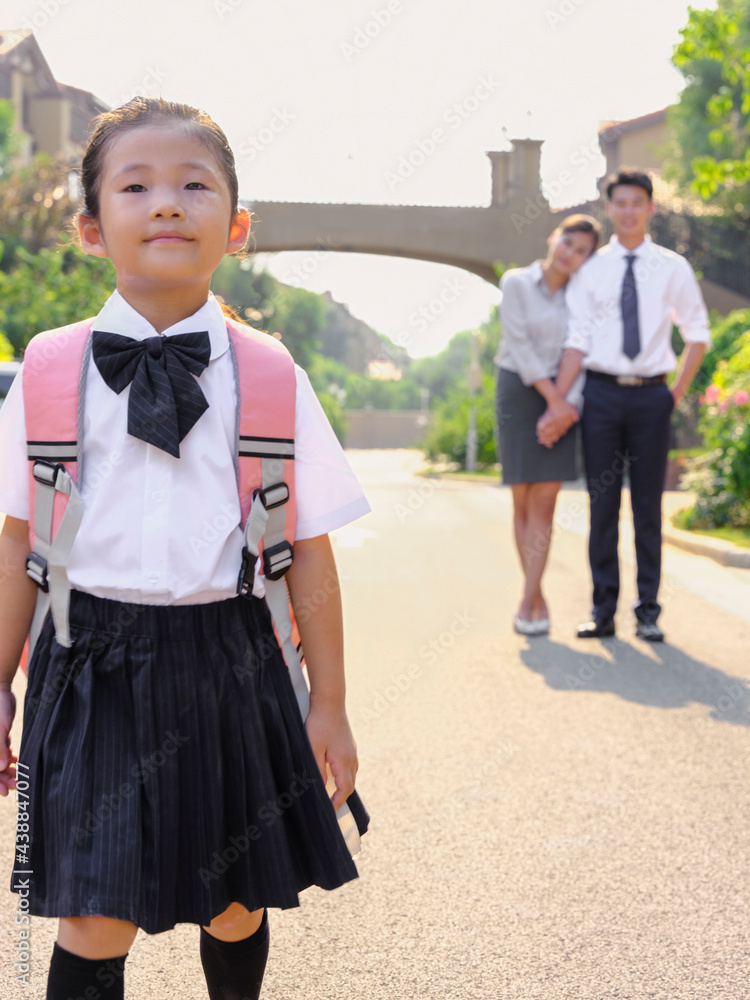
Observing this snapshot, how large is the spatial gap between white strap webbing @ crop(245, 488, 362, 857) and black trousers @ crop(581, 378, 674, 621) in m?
4.04

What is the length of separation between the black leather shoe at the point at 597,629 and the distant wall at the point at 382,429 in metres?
74.0

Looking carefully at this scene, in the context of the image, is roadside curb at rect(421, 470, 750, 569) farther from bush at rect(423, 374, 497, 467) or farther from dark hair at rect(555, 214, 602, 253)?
bush at rect(423, 374, 497, 467)

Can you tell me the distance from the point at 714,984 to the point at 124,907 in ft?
4.54

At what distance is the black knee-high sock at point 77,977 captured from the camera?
166cm

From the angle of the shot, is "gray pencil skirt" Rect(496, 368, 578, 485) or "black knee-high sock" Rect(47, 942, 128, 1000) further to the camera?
"gray pencil skirt" Rect(496, 368, 578, 485)

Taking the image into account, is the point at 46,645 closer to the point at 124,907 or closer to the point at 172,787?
the point at 172,787

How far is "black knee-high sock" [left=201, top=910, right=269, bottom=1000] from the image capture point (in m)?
1.89

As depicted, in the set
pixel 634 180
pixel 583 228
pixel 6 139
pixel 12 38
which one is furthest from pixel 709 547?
pixel 12 38

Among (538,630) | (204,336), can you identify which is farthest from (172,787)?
(538,630)

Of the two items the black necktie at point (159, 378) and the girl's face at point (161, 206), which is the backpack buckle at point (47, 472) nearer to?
the black necktie at point (159, 378)

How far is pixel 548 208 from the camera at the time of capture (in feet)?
102

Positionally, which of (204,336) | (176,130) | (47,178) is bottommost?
(204,336)

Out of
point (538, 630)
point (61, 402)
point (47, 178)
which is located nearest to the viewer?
point (61, 402)

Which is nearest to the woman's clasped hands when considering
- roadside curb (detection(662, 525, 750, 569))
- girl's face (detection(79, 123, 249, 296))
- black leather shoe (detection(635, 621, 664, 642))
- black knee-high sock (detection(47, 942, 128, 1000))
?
black leather shoe (detection(635, 621, 664, 642))
